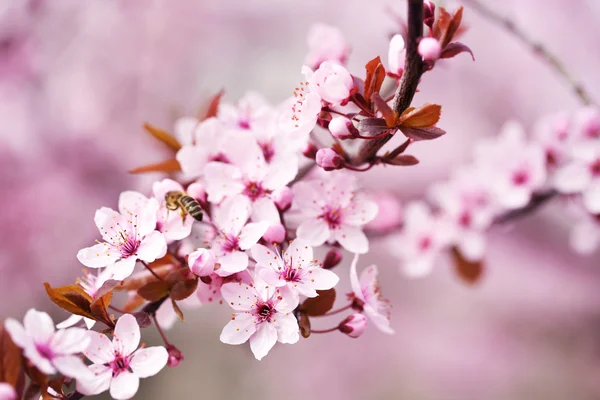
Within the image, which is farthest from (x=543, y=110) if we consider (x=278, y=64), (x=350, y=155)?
(x=350, y=155)

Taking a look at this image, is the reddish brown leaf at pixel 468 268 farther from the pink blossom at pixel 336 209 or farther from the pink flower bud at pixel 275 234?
the pink flower bud at pixel 275 234

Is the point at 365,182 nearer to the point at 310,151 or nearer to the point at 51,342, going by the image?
the point at 310,151

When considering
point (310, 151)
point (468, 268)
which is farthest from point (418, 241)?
point (310, 151)

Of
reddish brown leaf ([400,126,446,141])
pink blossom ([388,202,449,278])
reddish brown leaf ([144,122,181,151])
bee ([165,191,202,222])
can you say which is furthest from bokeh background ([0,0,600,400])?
reddish brown leaf ([400,126,446,141])

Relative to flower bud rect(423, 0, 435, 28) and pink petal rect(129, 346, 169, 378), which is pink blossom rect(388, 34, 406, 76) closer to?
flower bud rect(423, 0, 435, 28)

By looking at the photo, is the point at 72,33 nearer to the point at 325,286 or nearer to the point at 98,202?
the point at 98,202
